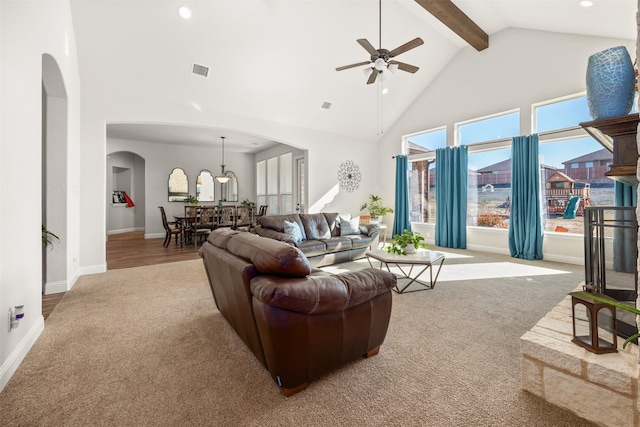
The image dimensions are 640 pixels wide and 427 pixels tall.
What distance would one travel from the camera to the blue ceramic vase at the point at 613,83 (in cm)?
163

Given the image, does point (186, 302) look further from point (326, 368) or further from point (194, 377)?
point (326, 368)

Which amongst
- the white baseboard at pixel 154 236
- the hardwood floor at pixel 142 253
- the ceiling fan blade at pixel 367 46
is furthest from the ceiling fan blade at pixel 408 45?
the white baseboard at pixel 154 236

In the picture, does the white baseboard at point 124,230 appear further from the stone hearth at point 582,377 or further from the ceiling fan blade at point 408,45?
the stone hearth at point 582,377

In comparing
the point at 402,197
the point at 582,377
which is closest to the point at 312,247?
the point at 582,377

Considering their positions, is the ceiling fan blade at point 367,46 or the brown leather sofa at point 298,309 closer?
the brown leather sofa at point 298,309

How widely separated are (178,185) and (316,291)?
29.7 ft

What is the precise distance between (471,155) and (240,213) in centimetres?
570

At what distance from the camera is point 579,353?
1.50m

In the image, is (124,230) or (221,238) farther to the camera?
(124,230)

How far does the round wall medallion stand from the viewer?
751cm

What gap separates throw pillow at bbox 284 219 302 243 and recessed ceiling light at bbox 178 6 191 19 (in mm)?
3260

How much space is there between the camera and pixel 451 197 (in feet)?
21.0

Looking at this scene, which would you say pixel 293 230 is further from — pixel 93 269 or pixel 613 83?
pixel 613 83

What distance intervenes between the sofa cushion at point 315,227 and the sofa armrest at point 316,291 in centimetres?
316
